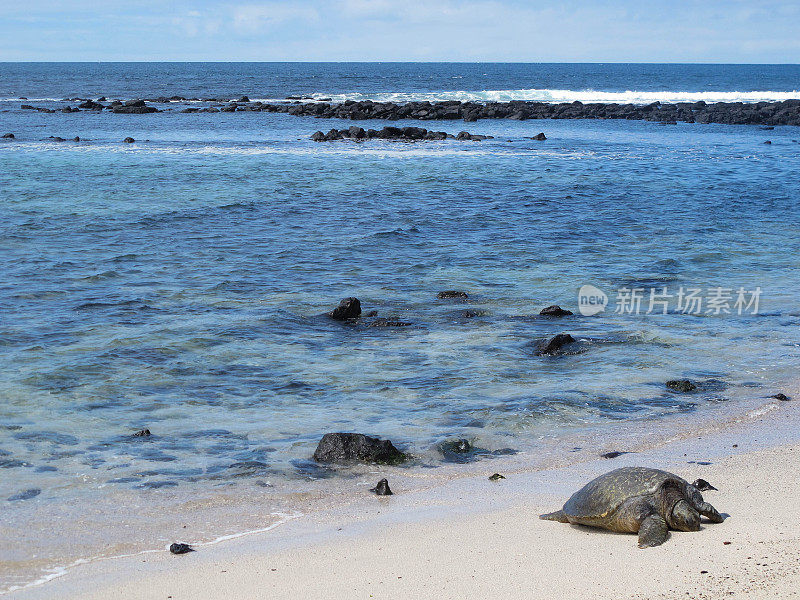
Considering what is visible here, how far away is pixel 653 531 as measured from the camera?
523 cm

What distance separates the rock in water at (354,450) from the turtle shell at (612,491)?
195cm

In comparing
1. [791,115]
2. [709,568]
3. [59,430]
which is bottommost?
[59,430]

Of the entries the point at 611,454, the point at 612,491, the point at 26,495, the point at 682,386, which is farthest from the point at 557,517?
the point at 26,495

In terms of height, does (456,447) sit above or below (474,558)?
below

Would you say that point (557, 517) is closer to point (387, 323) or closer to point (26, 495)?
point (26, 495)

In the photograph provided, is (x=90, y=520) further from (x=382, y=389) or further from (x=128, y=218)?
(x=128, y=218)

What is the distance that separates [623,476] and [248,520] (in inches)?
108

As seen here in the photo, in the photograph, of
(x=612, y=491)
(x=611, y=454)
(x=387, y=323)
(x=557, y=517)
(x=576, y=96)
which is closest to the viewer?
(x=612, y=491)

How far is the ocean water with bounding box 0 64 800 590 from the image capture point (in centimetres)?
717

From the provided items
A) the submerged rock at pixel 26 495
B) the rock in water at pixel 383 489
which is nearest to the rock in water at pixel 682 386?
the rock in water at pixel 383 489

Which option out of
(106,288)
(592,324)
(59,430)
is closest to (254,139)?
(106,288)

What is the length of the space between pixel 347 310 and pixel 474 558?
6658 mm

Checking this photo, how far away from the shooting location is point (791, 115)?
5238 cm

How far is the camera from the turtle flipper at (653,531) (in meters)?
5.17
